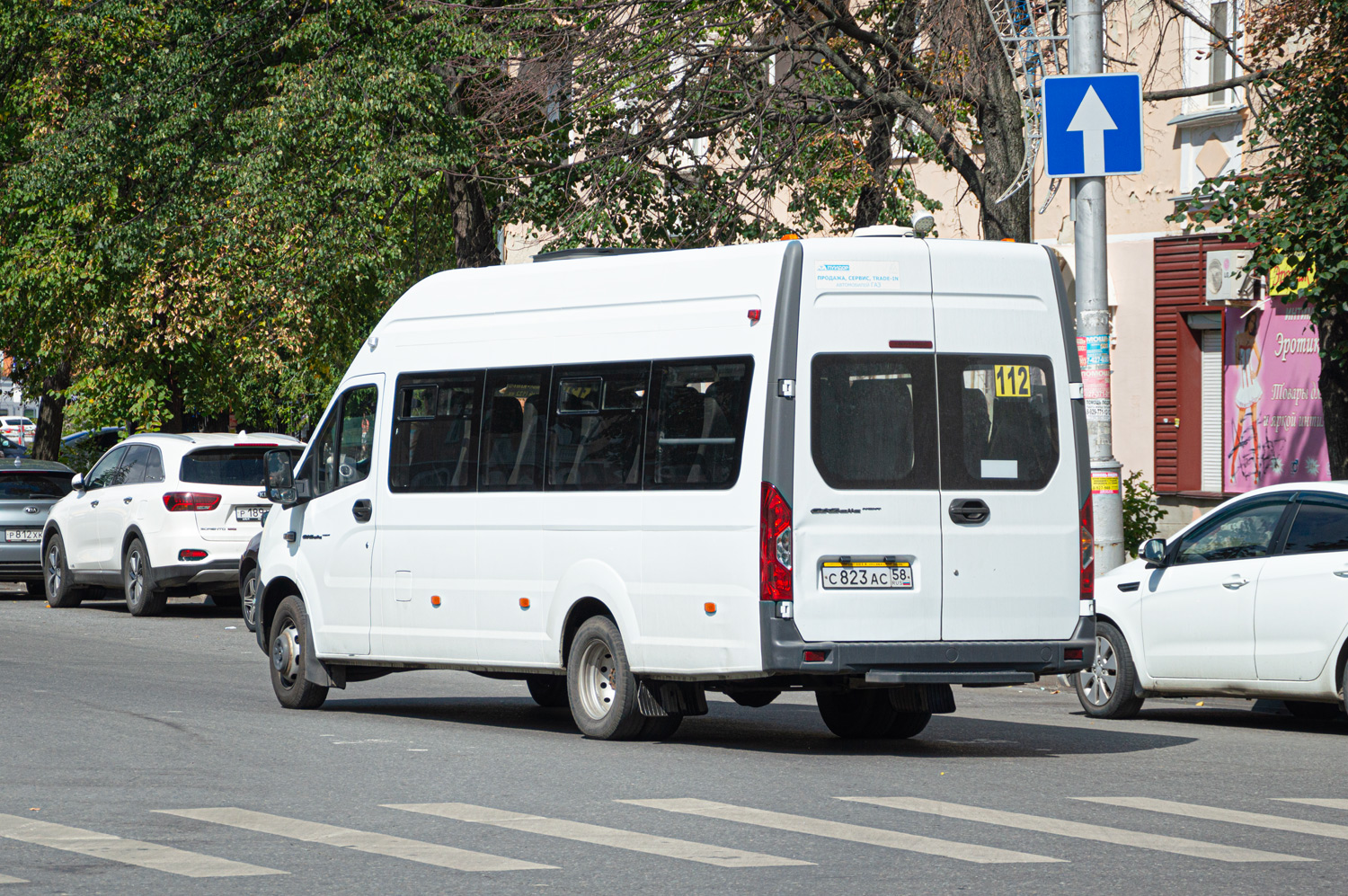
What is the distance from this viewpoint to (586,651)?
11125mm

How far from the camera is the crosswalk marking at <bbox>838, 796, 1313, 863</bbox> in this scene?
7590mm

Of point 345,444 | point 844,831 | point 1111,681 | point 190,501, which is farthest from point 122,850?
point 190,501

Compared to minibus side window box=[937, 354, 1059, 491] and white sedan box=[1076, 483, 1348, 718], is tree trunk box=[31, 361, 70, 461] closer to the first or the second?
white sedan box=[1076, 483, 1348, 718]

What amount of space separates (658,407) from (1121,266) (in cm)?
1532

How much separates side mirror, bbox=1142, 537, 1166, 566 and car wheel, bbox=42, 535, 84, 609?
548 inches

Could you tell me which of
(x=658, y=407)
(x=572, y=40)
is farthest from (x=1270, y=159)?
(x=658, y=407)

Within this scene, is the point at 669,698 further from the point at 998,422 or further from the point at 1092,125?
the point at 1092,125

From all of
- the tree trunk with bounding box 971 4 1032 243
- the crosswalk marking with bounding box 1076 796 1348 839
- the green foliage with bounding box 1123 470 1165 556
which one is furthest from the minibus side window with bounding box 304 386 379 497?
the green foliage with bounding box 1123 470 1165 556

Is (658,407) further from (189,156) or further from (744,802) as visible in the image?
(189,156)

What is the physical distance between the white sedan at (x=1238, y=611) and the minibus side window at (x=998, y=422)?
7.43ft

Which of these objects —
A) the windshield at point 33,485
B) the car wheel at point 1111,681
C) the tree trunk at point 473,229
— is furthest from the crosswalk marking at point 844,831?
the windshield at point 33,485

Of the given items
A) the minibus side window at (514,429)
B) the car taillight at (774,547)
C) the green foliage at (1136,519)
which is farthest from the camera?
the green foliage at (1136,519)

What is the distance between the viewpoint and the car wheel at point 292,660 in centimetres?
1308

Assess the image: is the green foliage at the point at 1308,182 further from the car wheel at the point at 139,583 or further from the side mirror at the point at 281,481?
the car wheel at the point at 139,583
